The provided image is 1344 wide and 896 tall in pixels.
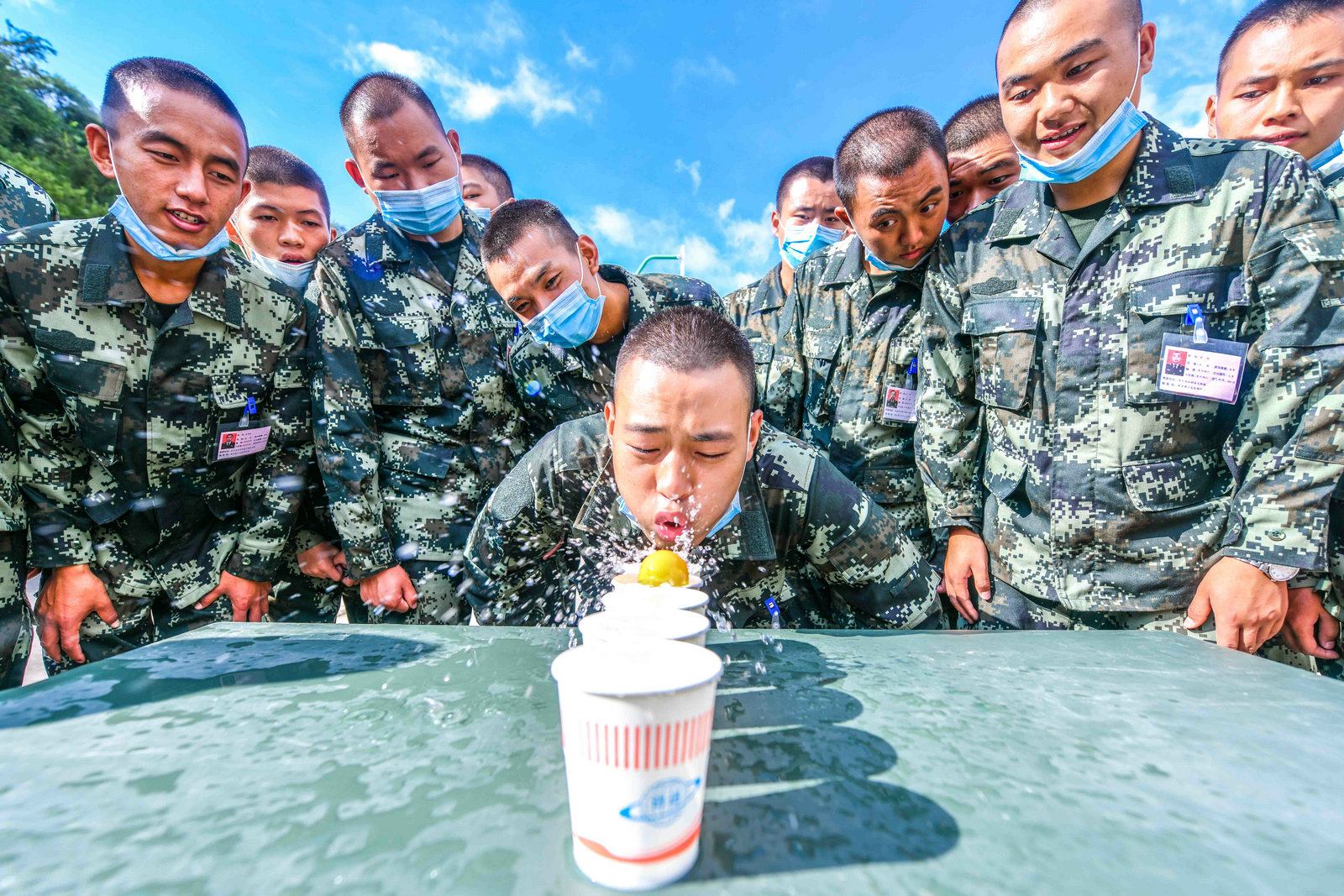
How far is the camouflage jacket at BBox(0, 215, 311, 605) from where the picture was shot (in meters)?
2.30

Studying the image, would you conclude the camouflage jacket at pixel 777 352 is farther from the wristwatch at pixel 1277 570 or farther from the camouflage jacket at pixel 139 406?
the camouflage jacket at pixel 139 406

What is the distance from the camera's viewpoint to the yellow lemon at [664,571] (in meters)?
1.45

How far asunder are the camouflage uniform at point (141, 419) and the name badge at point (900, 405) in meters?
2.70

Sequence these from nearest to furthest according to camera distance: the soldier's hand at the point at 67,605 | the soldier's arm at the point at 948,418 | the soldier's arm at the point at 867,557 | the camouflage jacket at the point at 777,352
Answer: the soldier's arm at the point at 867,557 < the soldier's hand at the point at 67,605 < the soldier's arm at the point at 948,418 < the camouflage jacket at the point at 777,352

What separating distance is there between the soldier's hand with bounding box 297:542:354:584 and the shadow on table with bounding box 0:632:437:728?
1.47 m

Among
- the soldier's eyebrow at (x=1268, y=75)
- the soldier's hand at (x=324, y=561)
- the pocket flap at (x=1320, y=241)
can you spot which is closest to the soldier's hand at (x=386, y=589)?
the soldier's hand at (x=324, y=561)

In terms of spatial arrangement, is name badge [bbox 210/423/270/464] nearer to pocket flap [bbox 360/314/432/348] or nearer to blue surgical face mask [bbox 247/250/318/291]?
pocket flap [bbox 360/314/432/348]

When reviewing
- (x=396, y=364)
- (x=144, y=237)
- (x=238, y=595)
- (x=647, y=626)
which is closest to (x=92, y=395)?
(x=144, y=237)

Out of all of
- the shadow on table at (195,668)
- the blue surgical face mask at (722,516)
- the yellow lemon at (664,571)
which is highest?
the blue surgical face mask at (722,516)

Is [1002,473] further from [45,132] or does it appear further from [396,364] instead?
[45,132]

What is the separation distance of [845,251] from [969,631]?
2292 millimetres

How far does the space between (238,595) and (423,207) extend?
1993 millimetres

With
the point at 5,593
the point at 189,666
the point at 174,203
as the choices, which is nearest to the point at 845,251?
the point at 174,203

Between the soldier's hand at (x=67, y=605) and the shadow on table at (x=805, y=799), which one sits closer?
the shadow on table at (x=805, y=799)
